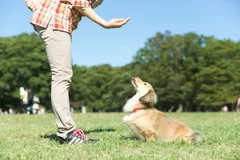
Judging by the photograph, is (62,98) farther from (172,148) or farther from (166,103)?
(166,103)

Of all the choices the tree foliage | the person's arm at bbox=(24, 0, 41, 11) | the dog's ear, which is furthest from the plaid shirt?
the tree foliage

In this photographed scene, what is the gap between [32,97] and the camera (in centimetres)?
2666

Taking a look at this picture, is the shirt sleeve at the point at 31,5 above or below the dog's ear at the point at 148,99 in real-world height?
above

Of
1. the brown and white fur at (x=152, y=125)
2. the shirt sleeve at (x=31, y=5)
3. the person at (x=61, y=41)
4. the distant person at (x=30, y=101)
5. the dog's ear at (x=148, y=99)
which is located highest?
the shirt sleeve at (x=31, y=5)

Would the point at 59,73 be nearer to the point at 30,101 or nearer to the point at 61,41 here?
the point at 61,41

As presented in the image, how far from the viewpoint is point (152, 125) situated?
5.38m

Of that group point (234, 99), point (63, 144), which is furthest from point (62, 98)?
point (234, 99)

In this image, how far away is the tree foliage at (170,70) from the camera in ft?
181

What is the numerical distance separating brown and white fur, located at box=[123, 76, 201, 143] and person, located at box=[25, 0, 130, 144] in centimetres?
77

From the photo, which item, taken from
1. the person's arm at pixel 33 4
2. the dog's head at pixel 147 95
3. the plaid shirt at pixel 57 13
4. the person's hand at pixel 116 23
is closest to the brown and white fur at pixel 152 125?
the dog's head at pixel 147 95

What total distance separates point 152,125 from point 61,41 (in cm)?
180

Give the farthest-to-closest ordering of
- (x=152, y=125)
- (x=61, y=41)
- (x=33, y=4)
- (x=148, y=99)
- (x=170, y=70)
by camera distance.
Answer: (x=170, y=70)
(x=148, y=99)
(x=33, y=4)
(x=152, y=125)
(x=61, y=41)

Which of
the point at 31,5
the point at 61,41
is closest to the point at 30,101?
the point at 31,5

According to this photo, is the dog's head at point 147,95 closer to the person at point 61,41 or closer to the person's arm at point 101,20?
the person at point 61,41
